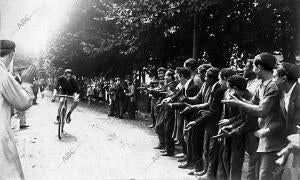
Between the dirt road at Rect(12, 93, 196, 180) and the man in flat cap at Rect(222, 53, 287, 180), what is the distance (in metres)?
2.61

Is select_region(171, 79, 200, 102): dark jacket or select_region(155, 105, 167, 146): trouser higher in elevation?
select_region(171, 79, 200, 102): dark jacket

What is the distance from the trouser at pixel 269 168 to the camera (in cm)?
486

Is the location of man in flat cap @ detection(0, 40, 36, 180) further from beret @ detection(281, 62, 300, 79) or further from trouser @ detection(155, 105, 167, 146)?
trouser @ detection(155, 105, 167, 146)

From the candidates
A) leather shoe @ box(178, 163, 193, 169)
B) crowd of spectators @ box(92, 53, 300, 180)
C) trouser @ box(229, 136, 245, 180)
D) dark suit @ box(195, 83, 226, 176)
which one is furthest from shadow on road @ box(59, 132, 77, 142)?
trouser @ box(229, 136, 245, 180)

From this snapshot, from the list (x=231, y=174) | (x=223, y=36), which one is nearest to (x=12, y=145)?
(x=231, y=174)

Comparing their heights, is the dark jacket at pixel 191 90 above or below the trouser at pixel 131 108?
above

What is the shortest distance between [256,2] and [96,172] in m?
9.37

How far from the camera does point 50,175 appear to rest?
7.21 m

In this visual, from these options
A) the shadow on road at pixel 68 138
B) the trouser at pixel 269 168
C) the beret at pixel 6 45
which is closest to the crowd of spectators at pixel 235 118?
the trouser at pixel 269 168

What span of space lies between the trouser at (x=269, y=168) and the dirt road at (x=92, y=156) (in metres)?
2.58

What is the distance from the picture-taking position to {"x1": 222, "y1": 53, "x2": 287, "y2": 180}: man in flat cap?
192 inches

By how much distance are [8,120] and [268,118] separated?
3225mm

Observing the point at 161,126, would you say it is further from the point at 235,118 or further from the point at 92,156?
the point at 235,118

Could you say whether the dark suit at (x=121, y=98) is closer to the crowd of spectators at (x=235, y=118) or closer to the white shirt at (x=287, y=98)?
the crowd of spectators at (x=235, y=118)
